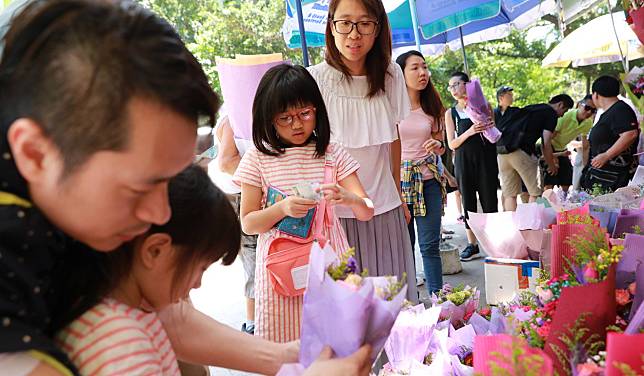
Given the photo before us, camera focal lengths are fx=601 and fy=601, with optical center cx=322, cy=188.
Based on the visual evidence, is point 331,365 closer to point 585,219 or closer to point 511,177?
point 585,219

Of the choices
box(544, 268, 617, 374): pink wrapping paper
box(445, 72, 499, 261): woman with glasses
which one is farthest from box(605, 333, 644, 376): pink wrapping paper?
box(445, 72, 499, 261): woman with glasses

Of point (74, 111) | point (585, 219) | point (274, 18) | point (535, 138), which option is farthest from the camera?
point (274, 18)

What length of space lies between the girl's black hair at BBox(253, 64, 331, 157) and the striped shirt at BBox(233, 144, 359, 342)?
0.14 feet

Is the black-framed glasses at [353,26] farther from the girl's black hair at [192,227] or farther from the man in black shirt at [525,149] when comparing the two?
the man in black shirt at [525,149]

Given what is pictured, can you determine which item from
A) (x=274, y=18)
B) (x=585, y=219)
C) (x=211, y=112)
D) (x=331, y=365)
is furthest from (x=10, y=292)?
(x=274, y=18)

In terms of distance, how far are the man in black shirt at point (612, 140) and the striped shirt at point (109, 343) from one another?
190 inches

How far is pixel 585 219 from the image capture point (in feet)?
6.01

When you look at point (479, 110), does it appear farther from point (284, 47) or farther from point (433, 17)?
point (284, 47)

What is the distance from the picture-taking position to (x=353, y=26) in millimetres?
2521

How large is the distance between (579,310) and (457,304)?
1253 mm

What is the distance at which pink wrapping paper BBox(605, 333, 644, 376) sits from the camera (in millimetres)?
945

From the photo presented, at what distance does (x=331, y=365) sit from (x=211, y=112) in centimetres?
48

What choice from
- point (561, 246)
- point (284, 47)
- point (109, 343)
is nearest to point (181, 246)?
point (109, 343)

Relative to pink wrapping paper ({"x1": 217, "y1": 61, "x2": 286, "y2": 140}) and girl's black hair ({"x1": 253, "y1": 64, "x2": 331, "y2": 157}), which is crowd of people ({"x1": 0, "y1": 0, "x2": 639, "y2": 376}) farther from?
pink wrapping paper ({"x1": 217, "y1": 61, "x2": 286, "y2": 140})
